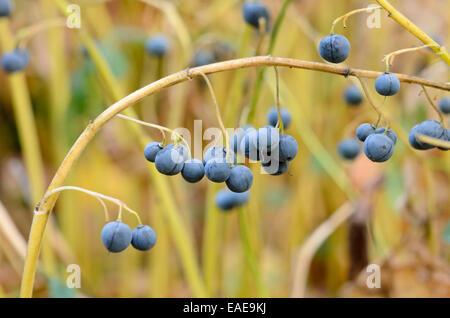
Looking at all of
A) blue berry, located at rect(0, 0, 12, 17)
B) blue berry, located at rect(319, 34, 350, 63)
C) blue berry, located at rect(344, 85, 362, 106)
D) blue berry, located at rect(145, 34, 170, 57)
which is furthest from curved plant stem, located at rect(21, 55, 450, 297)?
blue berry, located at rect(145, 34, 170, 57)

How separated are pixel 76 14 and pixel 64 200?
66 centimetres

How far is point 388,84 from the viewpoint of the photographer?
1.65 feet

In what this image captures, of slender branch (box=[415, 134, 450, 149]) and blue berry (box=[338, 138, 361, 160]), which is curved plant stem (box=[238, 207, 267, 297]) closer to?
blue berry (box=[338, 138, 361, 160])

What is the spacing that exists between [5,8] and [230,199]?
0.49 metres

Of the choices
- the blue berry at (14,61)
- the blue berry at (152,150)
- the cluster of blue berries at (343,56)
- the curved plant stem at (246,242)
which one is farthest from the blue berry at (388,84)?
the blue berry at (14,61)

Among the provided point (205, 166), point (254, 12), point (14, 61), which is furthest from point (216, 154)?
point (14, 61)

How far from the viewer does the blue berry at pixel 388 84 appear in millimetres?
502

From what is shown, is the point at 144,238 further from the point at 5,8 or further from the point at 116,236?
the point at 5,8

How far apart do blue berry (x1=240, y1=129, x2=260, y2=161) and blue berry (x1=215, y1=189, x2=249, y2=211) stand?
273 millimetres

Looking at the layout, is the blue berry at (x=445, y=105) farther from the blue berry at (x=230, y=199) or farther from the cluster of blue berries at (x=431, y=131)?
the blue berry at (x=230, y=199)

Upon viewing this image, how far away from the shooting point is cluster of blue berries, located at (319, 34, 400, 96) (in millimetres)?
503

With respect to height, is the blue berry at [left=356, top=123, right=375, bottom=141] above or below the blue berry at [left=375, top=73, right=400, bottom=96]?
below

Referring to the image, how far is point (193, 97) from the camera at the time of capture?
1.40 metres
